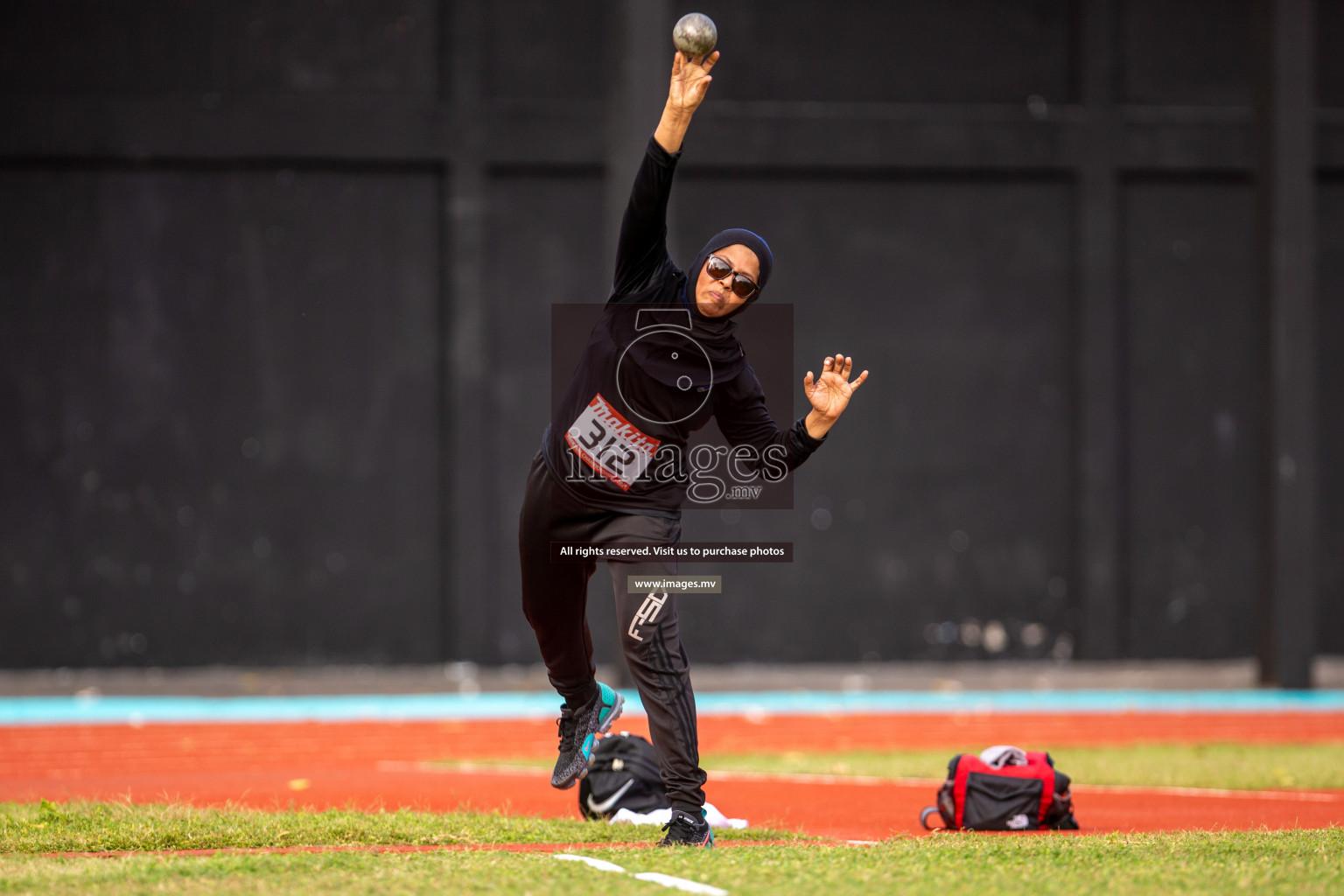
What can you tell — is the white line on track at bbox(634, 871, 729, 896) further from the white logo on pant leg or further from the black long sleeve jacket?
the black long sleeve jacket

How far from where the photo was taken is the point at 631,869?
13.0 feet

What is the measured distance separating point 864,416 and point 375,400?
4523 mm

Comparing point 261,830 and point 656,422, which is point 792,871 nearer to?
point 656,422

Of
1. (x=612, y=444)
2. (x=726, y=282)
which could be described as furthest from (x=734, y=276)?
(x=612, y=444)

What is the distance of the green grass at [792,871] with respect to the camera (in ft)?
12.2

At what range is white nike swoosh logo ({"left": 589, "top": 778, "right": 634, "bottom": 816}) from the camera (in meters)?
5.59

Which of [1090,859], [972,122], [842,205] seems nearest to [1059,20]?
[972,122]

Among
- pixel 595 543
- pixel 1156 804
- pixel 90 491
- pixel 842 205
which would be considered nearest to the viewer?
pixel 595 543

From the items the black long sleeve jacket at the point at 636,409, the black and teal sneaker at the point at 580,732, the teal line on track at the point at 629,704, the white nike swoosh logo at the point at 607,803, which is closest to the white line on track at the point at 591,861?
the black and teal sneaker at the point at 580,732

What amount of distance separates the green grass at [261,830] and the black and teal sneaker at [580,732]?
1.00ft

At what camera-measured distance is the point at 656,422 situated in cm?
448

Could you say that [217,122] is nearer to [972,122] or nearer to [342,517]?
[342,517]

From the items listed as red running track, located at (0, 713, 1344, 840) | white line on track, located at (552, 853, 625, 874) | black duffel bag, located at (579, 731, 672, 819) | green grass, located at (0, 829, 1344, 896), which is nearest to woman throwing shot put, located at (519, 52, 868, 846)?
white line on track, located at (552, 853, 625, 874)

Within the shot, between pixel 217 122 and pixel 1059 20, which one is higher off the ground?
pixel 1059 20
